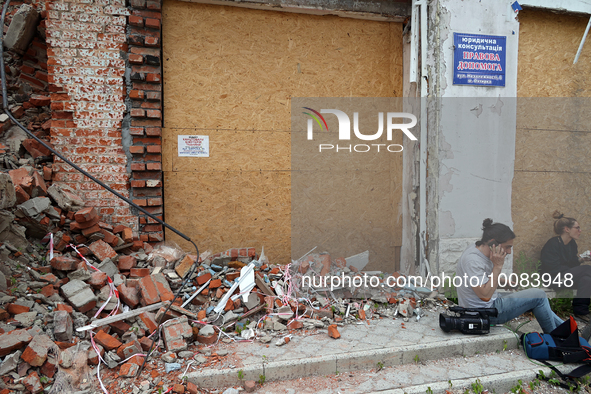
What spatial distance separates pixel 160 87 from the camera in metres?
4.64

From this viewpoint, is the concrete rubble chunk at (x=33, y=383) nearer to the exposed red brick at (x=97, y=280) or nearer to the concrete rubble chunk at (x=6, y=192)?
the exposed red brick at (x=97, y=280)

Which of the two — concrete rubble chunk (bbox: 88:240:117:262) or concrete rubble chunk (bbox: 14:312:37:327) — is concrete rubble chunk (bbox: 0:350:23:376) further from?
concrete rubble chunk (bbox: 88:240:117:262)

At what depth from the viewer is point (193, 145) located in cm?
490

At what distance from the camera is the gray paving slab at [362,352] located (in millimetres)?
3074

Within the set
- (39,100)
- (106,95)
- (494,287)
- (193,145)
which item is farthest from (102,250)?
(494,287)

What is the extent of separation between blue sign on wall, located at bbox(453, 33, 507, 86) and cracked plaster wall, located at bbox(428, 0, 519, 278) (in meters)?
0.07

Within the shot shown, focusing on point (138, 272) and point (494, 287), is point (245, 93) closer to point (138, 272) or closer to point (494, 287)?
point (138, 272)

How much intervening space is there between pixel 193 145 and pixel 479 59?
13.6 feet

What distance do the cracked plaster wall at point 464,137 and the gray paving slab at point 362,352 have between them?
1282 mm

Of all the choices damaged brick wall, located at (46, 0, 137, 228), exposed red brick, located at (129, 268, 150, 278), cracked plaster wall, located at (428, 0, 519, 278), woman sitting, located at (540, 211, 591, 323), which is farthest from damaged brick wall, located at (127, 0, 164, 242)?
woman sitting, located at (540, 211, 591, 323)

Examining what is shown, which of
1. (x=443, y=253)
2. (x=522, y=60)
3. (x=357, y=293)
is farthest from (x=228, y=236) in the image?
(x=522, y=60)

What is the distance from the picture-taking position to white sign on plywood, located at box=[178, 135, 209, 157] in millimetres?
4871

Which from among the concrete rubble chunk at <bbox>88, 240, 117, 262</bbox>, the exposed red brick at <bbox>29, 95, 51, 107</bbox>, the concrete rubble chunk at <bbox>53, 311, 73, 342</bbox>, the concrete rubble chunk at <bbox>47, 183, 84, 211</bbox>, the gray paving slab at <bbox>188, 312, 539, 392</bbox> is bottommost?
the gray paving slab at <bbox>188, 312, 539, 392</bbox>

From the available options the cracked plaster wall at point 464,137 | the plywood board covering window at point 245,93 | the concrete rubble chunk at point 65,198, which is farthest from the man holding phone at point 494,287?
the concrete rubble chunk at point 65,198
